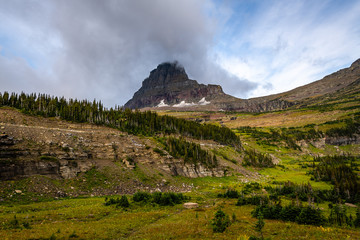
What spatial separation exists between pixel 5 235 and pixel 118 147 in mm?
36098

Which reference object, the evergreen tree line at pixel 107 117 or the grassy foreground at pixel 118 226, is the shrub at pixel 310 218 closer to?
the grassy foreground at pixel 118 226

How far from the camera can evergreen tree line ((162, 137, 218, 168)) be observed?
195 feet

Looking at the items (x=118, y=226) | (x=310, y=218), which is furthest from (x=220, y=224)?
(x=310, y=218)

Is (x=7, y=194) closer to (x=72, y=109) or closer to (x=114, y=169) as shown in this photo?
(x=114, y=169)

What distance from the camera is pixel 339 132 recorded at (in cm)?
14725

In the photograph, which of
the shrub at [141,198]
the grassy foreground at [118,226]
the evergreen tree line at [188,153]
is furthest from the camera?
the evergreen tree line at [188,153]

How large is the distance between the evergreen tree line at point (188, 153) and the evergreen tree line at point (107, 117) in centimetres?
1973

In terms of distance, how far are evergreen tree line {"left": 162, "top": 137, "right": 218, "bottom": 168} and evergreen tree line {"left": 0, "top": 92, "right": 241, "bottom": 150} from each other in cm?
1973

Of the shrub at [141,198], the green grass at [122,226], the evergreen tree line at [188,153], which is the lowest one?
the shrub at [141,198]

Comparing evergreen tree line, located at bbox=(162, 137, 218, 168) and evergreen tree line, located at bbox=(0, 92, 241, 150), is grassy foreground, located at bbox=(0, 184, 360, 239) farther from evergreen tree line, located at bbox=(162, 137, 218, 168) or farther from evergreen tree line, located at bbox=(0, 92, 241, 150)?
evergreen tree line, located at bbox=(0, 92, 241, 150)

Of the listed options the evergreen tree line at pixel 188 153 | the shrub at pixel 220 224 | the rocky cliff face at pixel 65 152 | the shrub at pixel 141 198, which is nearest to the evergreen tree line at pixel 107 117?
the rocky cliff face at pixel 65 152

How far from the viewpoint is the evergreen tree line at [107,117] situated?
71062 mm

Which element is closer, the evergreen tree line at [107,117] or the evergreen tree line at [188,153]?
the evergreen tree line at [188,153]

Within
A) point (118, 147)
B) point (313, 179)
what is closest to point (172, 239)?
point (118, 147)
